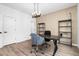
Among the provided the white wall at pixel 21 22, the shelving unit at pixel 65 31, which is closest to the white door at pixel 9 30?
the white wall at pixel 21 22

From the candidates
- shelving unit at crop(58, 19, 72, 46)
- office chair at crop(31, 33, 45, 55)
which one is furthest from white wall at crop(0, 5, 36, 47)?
shelving unit at crop(58, 19, 72, 46)

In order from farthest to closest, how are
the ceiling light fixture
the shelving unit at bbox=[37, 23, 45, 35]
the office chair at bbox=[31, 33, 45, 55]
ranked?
the office chair at bbox=[31, 33, 45, 55]
the shelving unit at bbox=[37, 23, 45, 35]
the ceiling light fixture

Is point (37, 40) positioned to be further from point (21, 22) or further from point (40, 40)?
point (21, 22)

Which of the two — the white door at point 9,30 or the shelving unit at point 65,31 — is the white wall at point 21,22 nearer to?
the white door at point 9,30

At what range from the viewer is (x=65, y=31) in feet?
12.6

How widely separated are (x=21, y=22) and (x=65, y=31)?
6.39 feet

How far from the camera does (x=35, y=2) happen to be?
297cm

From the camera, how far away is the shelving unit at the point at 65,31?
3.64 metres

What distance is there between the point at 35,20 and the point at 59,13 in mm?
999

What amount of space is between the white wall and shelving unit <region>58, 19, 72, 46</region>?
1.12 m

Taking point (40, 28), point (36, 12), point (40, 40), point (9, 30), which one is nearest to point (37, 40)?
point (40, 40)

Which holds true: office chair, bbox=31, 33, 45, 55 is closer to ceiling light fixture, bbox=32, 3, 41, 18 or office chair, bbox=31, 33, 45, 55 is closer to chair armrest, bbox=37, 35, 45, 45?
chair armrest, bbox=37, 35, 45, 45

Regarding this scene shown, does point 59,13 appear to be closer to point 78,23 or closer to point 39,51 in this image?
point 78,23

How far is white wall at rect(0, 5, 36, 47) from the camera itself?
11.2 feet
